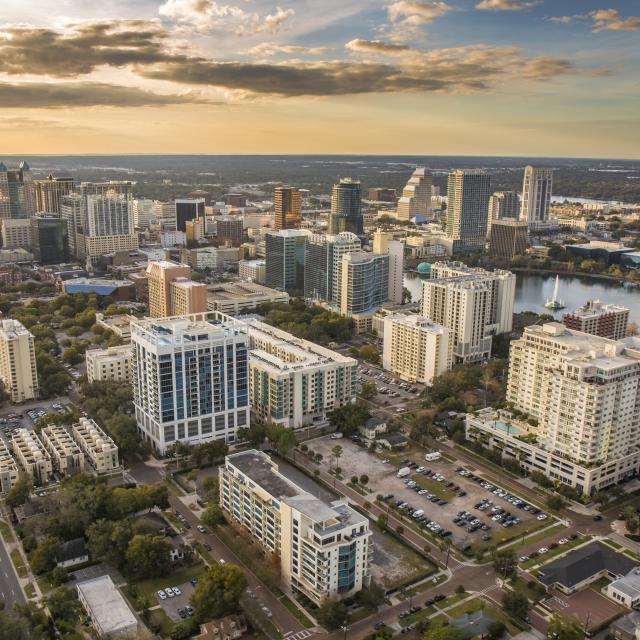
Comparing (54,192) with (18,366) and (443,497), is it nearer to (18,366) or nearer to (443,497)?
(18,366)

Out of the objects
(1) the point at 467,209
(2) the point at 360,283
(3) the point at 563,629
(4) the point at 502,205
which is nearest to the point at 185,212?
(1) the point at 467,209

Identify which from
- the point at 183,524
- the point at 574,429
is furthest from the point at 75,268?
the point at 574,429

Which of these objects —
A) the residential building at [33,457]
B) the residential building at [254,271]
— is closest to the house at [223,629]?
the residential building at [33,457]

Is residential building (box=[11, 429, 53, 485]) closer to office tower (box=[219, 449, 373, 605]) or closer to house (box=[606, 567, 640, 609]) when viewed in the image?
office tower (box=[219, 449, 373, 605])

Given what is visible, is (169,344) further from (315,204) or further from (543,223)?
(315,204)

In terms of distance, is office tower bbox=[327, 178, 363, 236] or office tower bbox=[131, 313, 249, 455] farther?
office tower bbox=[327, 178, 363, 236]

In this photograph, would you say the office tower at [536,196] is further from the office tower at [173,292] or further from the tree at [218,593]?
the tree at [218,593]

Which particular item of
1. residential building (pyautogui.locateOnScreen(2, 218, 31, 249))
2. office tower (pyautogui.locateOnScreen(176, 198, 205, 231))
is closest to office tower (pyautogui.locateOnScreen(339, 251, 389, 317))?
office tower (pyautogui.locateOnScreen(176, 198, 205, 231))
